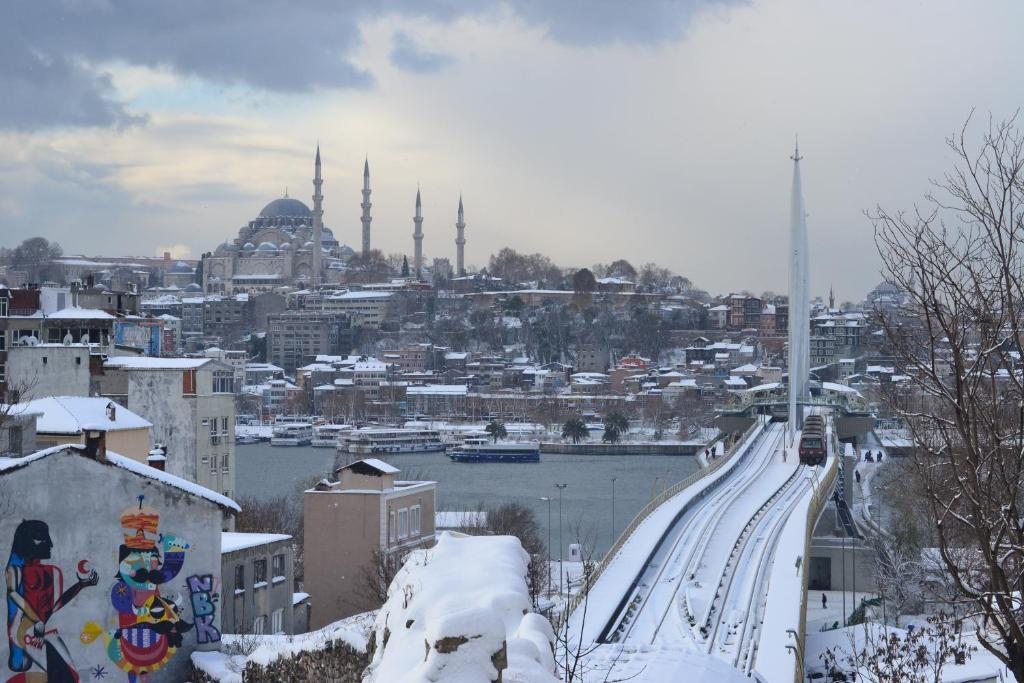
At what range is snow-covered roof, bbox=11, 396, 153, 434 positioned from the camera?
7.32 metres

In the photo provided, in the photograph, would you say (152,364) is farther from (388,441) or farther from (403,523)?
(388,441)

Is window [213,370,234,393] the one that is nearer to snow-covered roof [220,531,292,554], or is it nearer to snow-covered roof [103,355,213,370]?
snow-covered roof [103,355,213,370]

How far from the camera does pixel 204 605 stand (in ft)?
16.1

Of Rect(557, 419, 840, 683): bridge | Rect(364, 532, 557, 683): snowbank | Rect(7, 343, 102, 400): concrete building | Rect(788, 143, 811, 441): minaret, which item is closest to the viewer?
Rect(364, 532, 557, 683): snowbank

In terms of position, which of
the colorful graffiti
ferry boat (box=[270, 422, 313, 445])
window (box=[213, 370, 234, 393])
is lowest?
ferry boat (box=[270, 422, 313, 445])

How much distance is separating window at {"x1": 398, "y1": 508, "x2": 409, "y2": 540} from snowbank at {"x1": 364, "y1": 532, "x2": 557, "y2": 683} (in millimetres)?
6266

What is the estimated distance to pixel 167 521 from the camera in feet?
16.2

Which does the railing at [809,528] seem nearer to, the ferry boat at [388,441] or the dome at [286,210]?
the ferry boat at [388,441]

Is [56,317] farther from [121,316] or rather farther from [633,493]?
[633,493]

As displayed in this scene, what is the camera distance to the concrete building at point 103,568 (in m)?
4.69

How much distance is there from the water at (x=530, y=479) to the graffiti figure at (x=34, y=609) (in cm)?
839

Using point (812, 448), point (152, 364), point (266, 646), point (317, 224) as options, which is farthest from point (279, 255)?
point (266, 646)

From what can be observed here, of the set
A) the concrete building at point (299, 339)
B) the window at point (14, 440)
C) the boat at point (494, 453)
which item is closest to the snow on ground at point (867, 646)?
the window at point (14, 440)

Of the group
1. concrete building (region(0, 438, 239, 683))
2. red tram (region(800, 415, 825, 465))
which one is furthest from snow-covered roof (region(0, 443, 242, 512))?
red tram (region(800, 415, 825, 465))
